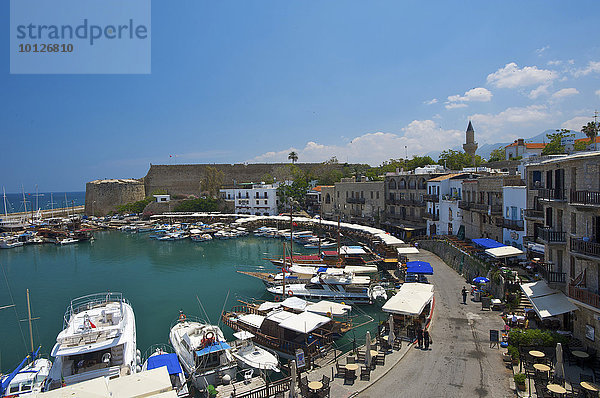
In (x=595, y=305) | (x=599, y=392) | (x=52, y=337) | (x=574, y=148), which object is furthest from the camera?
(x=574, y=148)

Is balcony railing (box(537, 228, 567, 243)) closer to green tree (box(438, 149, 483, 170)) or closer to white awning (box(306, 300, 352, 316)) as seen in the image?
white awning (box(306, 300, 352, 316))

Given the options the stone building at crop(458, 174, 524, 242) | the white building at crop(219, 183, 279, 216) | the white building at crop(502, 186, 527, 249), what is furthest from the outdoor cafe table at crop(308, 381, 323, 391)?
the white building at crop(219, 183, 279, 216)

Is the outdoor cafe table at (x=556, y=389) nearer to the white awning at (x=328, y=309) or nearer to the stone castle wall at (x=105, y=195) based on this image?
the white awning at (x=328, y=309)

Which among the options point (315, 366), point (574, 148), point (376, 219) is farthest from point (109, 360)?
point (574, 148)

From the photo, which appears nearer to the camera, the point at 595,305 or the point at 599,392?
the point at 599,392

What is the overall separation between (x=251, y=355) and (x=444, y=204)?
29.1 m

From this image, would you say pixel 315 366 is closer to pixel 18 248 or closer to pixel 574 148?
pixel 574 148

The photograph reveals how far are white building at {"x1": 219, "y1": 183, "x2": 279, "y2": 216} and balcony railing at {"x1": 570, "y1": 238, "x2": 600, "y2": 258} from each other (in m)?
61.7

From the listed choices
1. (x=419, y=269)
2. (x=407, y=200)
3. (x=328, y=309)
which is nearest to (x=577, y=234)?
(x=419, y=269)

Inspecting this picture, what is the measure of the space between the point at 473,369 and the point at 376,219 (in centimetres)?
3750

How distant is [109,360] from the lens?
1470cm

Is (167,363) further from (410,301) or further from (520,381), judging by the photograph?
(520,381)

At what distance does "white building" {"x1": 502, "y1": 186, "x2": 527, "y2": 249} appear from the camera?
25.8 metres

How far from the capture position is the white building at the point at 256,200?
74062mm
